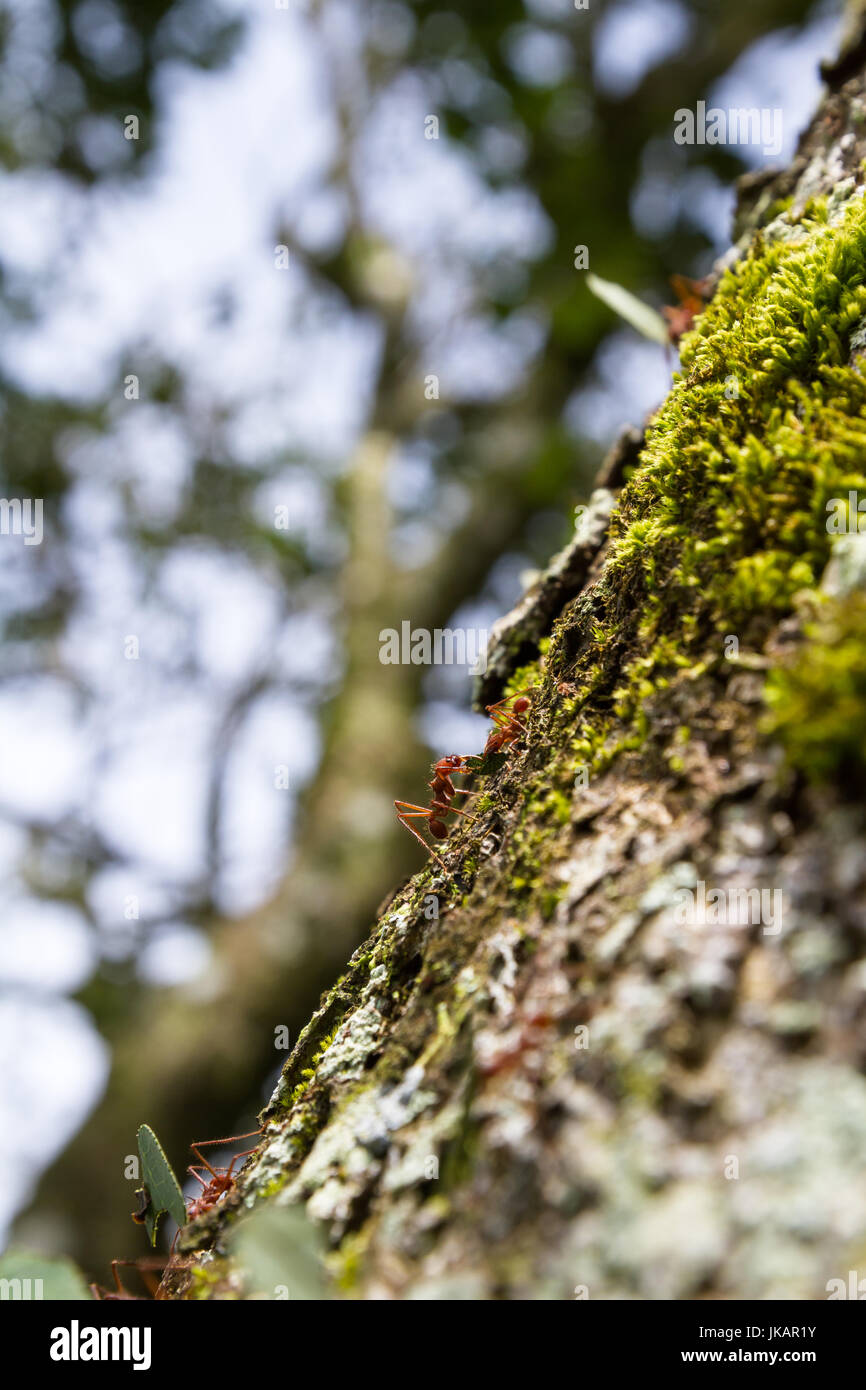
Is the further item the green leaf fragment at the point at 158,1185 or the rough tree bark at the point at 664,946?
the green leaf fragment at the point at 158,1185

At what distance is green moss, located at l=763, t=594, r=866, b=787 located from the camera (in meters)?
0.71

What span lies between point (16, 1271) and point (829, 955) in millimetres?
1163

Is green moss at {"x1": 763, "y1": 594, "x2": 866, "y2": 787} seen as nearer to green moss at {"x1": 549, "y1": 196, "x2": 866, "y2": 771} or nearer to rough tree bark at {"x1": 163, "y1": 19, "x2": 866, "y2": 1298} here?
rough tree bark at {"x1": 163, "y1": 19, "x2": 866, "y2": 1298}

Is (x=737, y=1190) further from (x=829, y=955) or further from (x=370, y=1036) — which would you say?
(x=370, y=1036)

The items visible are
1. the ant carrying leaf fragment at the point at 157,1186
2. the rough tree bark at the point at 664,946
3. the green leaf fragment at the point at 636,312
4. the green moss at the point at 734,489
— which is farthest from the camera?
the green leaf fragment at the point at 636,312

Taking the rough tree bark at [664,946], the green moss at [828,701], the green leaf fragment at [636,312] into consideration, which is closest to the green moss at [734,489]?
the rough tree bark at [664,946]

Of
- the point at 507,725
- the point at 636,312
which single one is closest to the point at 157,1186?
the point at 507,725

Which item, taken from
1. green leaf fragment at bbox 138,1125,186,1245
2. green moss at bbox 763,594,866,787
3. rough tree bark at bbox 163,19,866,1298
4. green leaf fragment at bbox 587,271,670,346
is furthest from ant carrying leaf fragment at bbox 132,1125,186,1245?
green leaf fragment at bbox 587,271,670,346

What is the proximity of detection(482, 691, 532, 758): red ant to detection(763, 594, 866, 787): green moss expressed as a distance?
554mm

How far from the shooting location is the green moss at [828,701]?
71 centimetres

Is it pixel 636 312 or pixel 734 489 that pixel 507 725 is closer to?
pixel 734 489

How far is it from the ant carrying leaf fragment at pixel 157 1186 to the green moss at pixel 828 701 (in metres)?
1.09

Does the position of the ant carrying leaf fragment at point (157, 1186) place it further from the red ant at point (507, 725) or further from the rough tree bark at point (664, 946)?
the red ant at point (507, 725)

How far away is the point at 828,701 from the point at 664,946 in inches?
9.9
